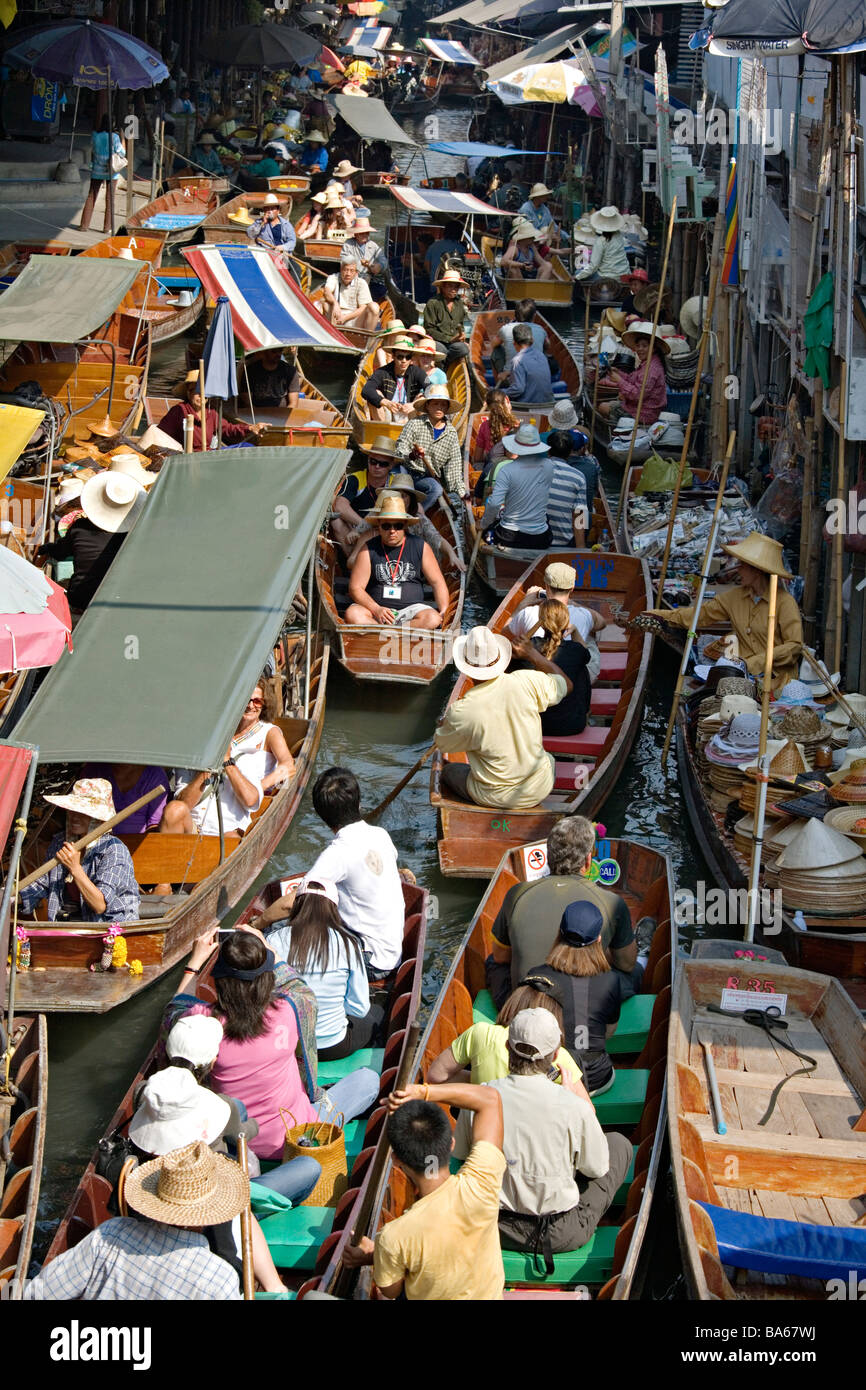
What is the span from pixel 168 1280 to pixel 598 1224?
2068 mm

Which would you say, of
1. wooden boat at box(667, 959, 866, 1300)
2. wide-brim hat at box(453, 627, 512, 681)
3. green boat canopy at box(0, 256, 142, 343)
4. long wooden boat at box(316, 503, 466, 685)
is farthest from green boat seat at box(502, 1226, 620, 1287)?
green boat canopy at box(0, 256, 142, 343)

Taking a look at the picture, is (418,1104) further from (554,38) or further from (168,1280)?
(554,38)

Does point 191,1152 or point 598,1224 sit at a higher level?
point 191,1152

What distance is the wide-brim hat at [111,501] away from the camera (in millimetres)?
10750

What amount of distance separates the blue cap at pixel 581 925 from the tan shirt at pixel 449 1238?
176 cm

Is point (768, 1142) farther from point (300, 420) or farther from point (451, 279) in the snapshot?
point (451, 279)

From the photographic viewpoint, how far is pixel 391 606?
1226 centimetres

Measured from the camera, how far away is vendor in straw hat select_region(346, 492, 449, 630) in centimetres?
1188

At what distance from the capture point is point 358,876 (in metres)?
7.40

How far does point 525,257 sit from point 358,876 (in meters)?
18.5

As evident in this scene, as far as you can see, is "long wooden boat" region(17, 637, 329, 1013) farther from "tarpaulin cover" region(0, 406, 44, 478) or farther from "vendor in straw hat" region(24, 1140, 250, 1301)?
"vendor in straw hat" region(24, 1140, 250, 1301)

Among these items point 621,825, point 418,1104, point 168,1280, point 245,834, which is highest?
point 418,1104

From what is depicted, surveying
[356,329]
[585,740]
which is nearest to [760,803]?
[585,740]

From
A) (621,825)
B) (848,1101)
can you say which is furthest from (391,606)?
(848,1101)
